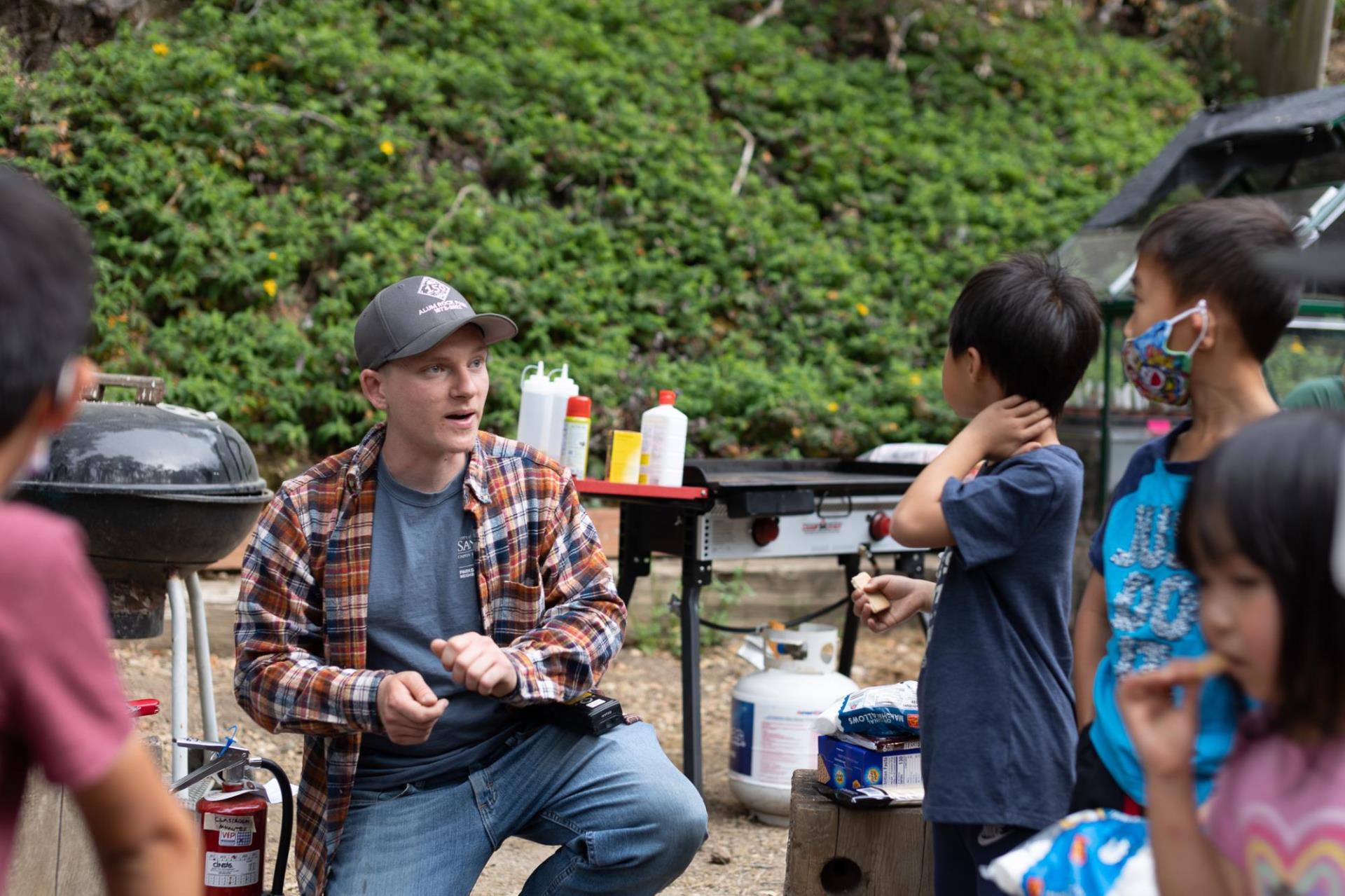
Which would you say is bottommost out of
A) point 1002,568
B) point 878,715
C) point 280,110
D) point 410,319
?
point 878,715

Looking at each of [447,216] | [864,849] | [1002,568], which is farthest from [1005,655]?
[447,216]

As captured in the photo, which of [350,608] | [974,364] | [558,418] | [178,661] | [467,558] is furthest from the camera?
[558,418]

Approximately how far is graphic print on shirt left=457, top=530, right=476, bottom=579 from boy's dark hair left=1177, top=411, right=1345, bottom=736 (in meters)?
1.94

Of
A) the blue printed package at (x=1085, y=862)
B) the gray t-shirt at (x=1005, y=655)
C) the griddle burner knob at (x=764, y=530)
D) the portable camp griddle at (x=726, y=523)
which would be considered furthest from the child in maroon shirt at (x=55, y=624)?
the griddle burner knob at (x=764, y=530)

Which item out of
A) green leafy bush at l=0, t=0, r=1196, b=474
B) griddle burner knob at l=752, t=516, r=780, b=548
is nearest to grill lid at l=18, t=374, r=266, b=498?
griddle burner knob at l=752, t=516, r=780, b=548

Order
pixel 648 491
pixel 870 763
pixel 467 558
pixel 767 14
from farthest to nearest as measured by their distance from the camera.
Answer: pixel 767 14 → pixel 648 491 → pixel 870 763 → pixel 467 558

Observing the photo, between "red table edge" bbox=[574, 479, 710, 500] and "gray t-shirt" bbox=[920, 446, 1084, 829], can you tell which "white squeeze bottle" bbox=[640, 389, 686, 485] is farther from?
"gray t-shirt" bbox=[920, 446, 1084, 829]

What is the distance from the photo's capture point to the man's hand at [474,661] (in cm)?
260

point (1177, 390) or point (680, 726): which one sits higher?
point (1177, 390)

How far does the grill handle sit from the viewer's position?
147 inches

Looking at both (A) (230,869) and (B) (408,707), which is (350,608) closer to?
(B) (408,707)

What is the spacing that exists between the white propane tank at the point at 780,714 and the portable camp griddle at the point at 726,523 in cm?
20

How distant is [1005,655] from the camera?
7.97 feet

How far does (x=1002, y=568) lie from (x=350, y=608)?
1474mm
